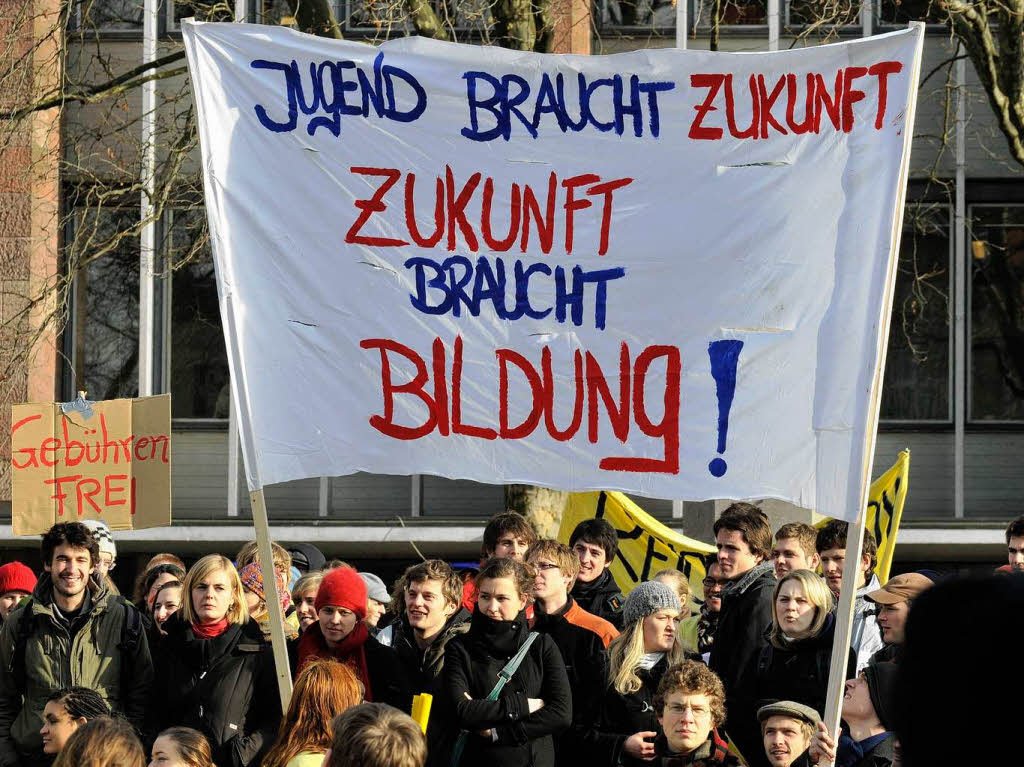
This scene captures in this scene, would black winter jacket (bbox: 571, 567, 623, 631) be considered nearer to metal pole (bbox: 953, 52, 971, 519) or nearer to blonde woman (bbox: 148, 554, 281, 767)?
blonde woman (bbox: 148, 554, 281, 767)

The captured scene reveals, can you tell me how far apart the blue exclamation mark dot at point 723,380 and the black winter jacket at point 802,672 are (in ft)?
3.17

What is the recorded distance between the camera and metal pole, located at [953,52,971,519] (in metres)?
13.2

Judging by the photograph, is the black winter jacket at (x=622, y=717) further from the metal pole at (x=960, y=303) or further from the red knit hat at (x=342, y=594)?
the metal pole at (x=960, y=303)

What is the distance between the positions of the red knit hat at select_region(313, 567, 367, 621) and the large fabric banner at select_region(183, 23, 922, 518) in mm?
807

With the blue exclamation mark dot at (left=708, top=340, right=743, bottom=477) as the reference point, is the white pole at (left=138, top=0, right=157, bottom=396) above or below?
above

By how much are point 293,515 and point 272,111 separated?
28.8ft

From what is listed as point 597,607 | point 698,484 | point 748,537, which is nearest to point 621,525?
point 597,607

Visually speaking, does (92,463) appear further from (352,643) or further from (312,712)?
(312,712)

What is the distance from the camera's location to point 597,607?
721 cm

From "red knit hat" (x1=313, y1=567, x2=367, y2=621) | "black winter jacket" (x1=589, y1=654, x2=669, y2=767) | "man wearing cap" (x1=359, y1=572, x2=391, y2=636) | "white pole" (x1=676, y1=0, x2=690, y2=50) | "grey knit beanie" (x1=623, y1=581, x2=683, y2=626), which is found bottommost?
"black winter jacket" (x1=589, y1=654, x2=669, y2=767)

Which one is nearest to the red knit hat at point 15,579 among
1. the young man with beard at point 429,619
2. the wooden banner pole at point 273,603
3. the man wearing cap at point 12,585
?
the man wearing cap at point 12,585

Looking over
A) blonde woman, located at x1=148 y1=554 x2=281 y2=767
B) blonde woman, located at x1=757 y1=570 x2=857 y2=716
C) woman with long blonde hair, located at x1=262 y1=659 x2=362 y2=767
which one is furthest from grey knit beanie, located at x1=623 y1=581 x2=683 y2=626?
woman with long blonde hair, located at x1=262 y1=659 x2=362 y2=767

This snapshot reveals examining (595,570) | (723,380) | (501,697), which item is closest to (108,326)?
(595,570)

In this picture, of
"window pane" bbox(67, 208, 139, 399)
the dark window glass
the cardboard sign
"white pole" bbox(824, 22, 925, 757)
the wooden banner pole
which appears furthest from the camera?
"window pane" bbox(67, 208, 139, 399)
